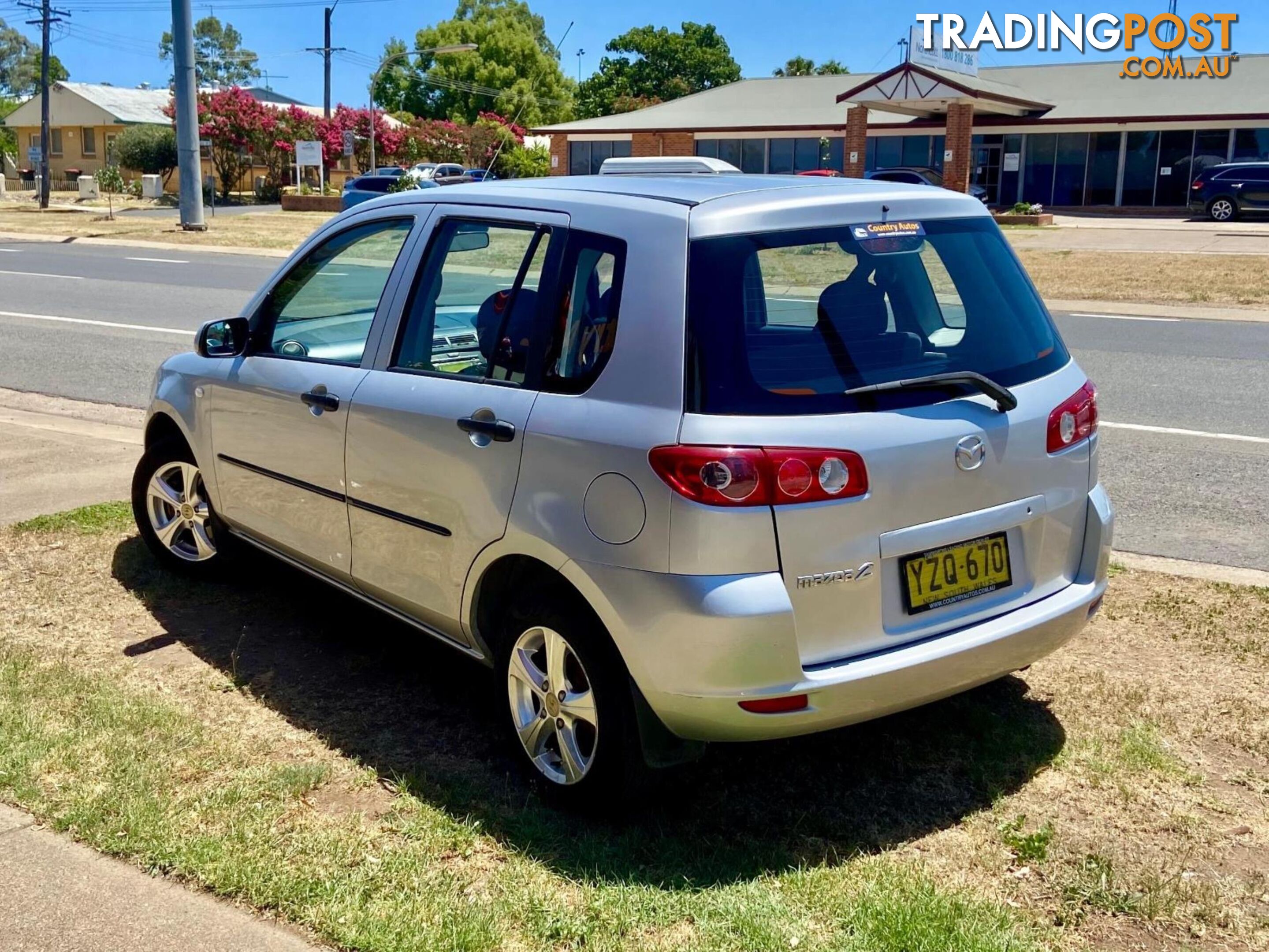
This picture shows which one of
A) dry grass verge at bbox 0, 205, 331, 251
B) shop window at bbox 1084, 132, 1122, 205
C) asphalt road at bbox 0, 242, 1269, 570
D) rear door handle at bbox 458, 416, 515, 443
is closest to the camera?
rear door handle at bbox 458, 416, 515, 443

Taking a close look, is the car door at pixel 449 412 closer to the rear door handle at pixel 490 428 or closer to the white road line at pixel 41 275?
the rear door handle at pixel 490 428

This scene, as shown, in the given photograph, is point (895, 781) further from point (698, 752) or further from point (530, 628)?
point (530, 628)

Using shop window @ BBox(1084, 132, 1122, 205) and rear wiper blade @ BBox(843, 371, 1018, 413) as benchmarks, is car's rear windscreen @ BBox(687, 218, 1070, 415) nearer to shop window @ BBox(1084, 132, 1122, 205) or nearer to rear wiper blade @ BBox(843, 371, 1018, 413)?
rear wiper blade @ BBox(843, 371, 1018, 413)

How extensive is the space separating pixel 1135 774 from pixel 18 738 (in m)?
3.47

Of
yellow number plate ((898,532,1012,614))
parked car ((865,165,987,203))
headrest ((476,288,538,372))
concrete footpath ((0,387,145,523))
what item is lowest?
concrete footpath ((0,387,145,523))

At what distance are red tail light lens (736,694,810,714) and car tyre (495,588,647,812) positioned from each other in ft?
1.13

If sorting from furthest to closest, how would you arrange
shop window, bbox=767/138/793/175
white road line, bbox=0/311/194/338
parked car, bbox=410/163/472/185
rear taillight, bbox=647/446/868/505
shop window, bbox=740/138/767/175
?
shop window, bbox=740/138/767/175 < shop window, bbox=767/138/793/175 < parked car, bbox=410/163/472/185 < white road line, bbox=0/311/194/338 < rear taillight, bbox=647/446/868/505

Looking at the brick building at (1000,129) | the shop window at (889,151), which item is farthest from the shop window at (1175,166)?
the shop window at (889,151)

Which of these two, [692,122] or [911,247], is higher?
[692,122]

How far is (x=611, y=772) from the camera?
3.46 meters

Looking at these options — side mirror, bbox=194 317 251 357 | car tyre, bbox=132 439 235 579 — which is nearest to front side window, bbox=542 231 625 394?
side mirror, bbox=194 317 251 357

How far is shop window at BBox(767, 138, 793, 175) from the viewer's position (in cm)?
4997

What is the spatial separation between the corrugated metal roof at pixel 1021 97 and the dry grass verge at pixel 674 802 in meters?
42.2

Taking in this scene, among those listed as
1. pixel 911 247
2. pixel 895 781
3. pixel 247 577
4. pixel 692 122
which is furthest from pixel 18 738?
pixel 692 122
